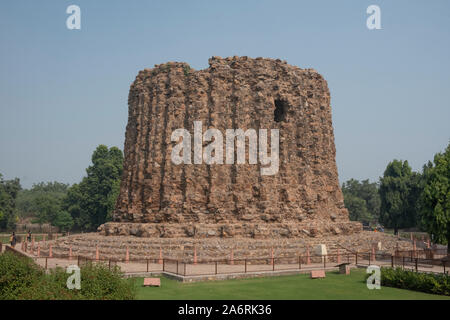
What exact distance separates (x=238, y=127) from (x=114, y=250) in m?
8.65

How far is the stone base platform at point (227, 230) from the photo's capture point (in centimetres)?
2038

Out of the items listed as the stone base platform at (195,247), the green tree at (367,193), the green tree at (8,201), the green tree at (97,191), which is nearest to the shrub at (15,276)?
the stone base platform at (195,247)

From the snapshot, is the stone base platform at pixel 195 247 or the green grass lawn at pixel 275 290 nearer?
the green grass lawn at pixel 275 290

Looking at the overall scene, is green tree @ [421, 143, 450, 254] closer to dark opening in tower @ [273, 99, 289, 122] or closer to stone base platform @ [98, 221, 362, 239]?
stone base platform @ [98, 221, 362, 239]

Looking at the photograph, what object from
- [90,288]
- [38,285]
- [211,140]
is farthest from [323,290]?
[211,140]

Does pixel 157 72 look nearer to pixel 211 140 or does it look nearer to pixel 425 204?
pixel 211 140

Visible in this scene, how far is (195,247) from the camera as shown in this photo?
1825 centimetres

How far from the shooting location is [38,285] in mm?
9086

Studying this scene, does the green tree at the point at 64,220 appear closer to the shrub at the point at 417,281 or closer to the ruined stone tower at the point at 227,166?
the ruined stone tower at the point at 227,166

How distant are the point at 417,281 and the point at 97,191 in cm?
3804

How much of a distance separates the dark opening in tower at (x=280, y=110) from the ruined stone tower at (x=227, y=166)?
0.06 m

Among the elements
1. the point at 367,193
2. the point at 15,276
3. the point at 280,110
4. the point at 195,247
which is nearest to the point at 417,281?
the point at 195,247

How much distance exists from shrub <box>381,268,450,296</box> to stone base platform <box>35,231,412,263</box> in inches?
205

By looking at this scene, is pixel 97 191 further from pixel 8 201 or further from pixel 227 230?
pixel 227 230
